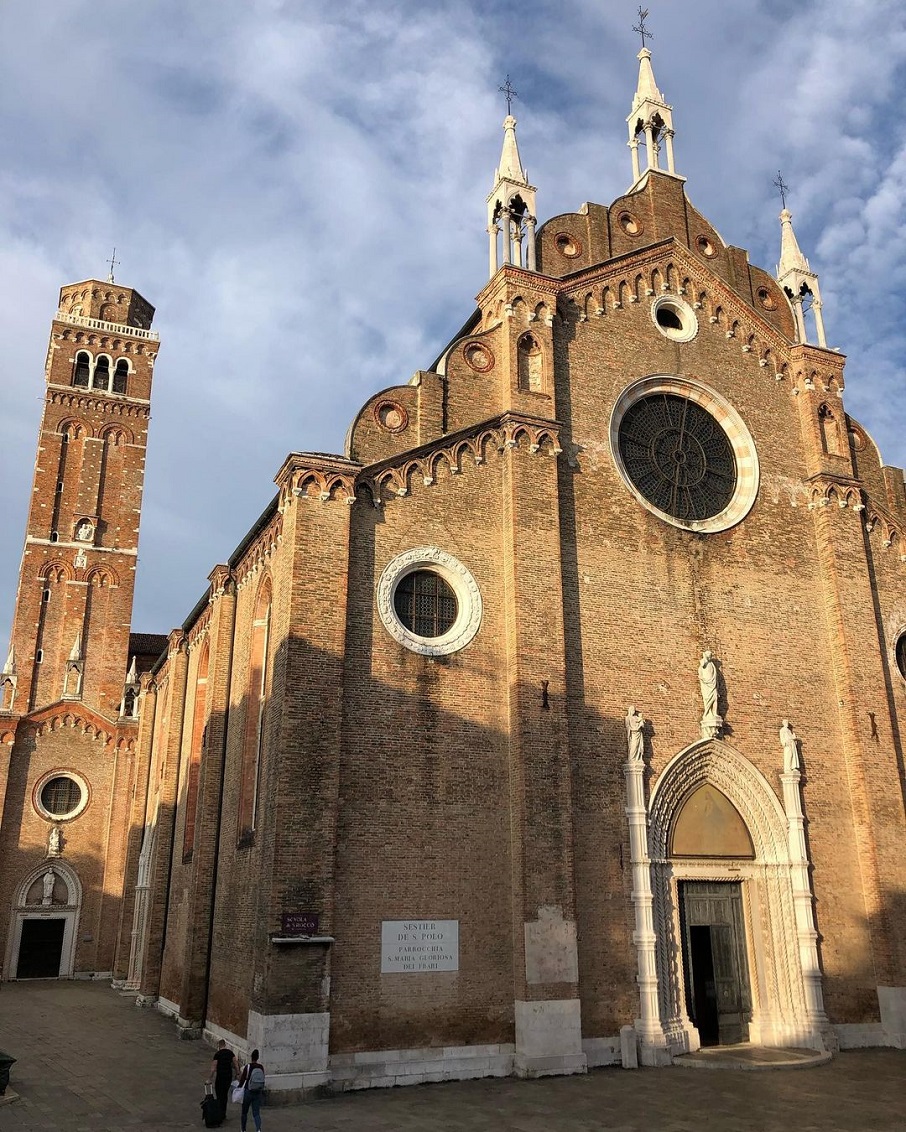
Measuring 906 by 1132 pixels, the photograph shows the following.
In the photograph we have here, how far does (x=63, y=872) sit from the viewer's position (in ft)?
113

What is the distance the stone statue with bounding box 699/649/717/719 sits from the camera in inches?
715

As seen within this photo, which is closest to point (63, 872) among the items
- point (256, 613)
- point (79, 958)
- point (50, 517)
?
point (79, 958)

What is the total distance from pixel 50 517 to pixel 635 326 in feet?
102

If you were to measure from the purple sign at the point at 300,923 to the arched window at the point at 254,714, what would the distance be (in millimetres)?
3357

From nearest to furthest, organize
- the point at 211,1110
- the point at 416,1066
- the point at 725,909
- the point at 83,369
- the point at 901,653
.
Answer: the point at 211,1110 → the point at 416,1066 → the point at 725,909 → the point at 901,653 → the point at 83,369

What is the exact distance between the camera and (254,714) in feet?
60.8

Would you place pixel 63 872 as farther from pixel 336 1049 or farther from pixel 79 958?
pixel 336 1049

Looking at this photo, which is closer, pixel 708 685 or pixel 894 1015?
pixel 894 1015

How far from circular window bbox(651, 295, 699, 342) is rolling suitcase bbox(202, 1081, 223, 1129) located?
1662 cm

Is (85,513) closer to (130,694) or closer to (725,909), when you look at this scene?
(130,694)

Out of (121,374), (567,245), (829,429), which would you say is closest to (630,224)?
(567,245)

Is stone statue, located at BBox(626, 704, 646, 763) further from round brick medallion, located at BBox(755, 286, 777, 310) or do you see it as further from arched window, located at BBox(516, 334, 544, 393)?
round brick medallion, located at BBox(755, 286, 777, 310)

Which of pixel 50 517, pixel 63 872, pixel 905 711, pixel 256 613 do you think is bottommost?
pixel 63 872

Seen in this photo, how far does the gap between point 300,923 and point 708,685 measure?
882 cm
